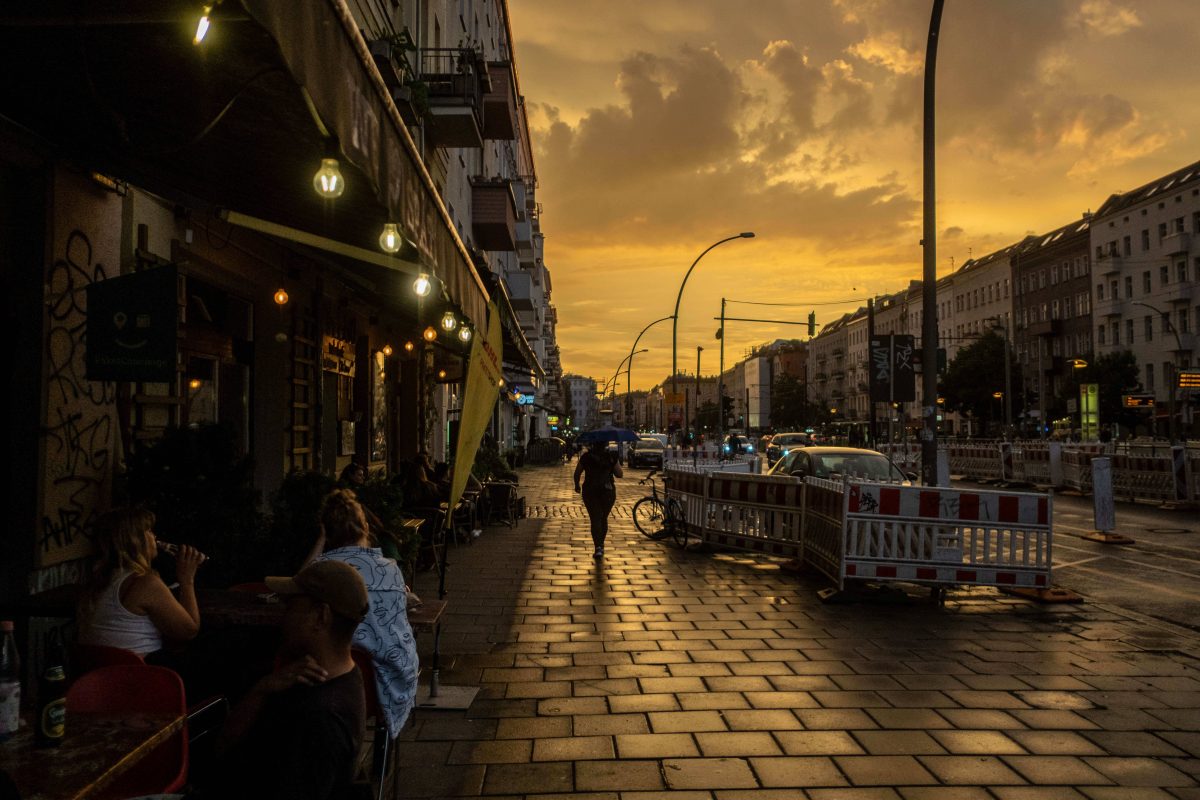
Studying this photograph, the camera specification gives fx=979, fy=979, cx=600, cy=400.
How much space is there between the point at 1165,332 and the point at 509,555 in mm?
58805

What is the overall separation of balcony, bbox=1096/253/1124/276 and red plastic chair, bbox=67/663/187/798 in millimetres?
70128

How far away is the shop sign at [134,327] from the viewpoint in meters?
5.82

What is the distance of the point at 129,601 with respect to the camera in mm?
4164

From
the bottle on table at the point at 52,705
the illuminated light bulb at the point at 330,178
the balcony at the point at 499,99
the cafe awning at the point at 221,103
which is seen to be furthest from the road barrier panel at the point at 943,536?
the balcony at the point at 499,99

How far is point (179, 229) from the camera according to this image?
7836mm

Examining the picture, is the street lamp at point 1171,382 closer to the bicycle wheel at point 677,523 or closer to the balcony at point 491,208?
the balcony at point 491,208

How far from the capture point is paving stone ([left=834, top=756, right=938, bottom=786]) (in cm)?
456

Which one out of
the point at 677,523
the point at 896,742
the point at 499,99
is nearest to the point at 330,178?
the point at 896,742

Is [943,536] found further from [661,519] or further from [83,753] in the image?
[83,753]

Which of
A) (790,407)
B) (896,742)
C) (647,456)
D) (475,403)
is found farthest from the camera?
(790,407)

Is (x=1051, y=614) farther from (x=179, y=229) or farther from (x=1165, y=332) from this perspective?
(x=1165, y=332)

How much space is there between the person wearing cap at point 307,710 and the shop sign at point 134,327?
123 inches

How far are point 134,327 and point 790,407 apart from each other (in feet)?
421

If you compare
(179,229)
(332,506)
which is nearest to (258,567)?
(332,506)
